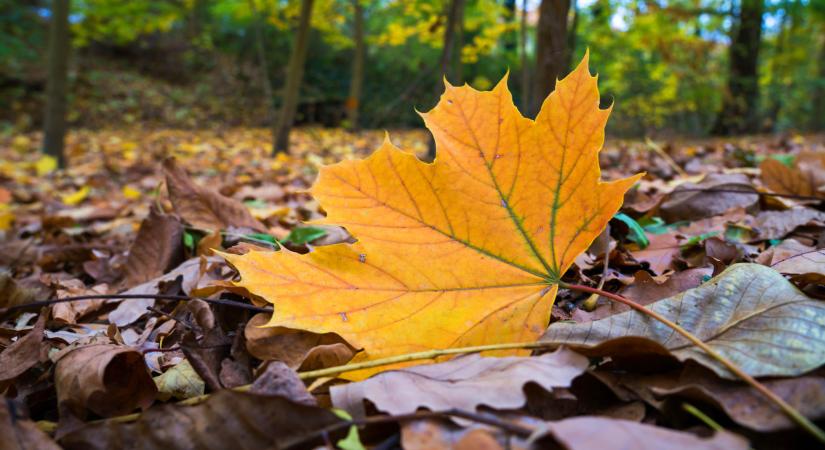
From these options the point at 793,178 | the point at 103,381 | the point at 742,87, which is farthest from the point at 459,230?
the point at 742,87

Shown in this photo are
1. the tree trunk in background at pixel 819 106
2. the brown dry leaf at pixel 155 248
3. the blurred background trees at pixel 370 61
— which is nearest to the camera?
the brown dry leaf at pixel 155 248

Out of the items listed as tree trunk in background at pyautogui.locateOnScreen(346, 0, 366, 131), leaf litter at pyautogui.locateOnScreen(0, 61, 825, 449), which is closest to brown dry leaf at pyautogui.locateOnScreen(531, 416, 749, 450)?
leaf litter at pyautogui.locateOnScreen(0, 61, 825, 449)

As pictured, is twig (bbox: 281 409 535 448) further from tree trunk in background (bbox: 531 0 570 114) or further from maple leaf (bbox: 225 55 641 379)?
tree trunk in background (bbox: 531 0 570 114)

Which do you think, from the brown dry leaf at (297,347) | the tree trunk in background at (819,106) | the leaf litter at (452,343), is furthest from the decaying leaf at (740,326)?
the tree trunk in background at (819,106)

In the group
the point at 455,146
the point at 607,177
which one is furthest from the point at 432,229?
the point at 607,177

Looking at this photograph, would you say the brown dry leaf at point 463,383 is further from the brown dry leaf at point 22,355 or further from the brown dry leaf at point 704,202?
the brown dry leaf at point 704,202

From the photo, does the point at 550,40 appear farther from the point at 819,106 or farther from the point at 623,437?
the point at 819,106
